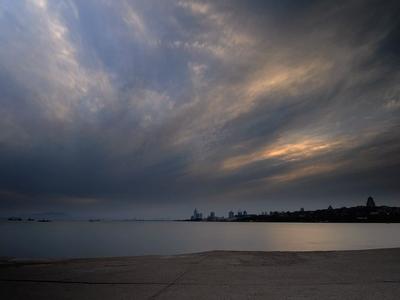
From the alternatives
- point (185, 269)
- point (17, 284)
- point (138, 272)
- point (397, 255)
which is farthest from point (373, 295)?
point (17, 284)

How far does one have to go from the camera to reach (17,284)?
902cm

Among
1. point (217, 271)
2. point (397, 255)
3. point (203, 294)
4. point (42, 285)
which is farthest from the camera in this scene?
point (397, 255)

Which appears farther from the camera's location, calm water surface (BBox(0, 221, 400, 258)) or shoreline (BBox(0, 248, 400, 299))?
calm water surface (BBox(0, 221, 400, 258))

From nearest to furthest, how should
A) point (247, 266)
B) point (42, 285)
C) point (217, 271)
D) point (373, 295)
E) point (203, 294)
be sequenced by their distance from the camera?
point (373, 295)
point (203, 294)
point (42, 285)
point (217, 271)
point (247, 266)

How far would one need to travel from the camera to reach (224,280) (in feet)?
29.3

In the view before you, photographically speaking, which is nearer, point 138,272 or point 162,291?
point 162,291

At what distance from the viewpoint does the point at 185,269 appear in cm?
1113

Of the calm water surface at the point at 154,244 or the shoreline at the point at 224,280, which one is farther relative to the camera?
the calm water surface at the point at 154,244

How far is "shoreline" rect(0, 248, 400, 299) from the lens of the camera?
7262 mm

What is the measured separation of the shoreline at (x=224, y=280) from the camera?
7262 millimetres

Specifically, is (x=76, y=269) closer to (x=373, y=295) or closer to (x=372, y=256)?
(x=373, y=295)

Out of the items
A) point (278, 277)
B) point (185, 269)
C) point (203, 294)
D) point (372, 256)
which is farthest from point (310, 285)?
point (372, 256)

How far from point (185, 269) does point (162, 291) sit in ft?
11.7

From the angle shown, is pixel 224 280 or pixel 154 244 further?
pixel 154 244
